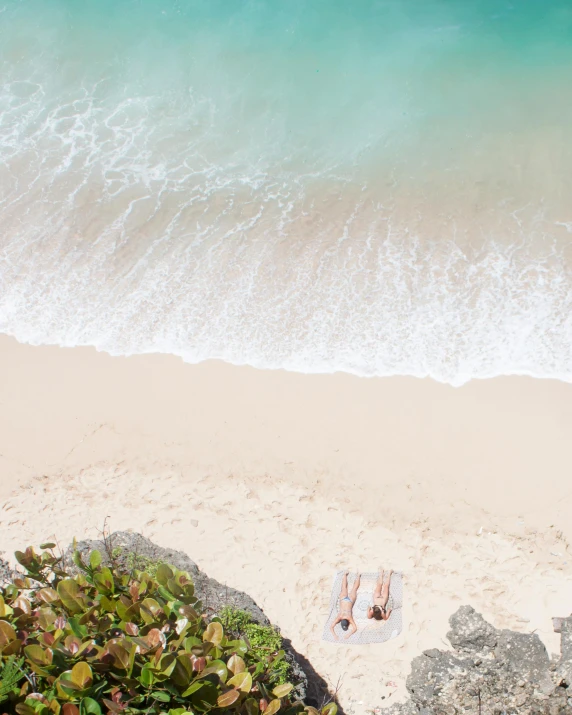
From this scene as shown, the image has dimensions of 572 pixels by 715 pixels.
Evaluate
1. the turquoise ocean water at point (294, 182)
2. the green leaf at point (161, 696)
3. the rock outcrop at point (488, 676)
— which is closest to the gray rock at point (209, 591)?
the rock outcrop at point (488, 676)

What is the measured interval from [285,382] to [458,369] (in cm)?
320

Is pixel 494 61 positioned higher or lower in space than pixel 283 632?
higher

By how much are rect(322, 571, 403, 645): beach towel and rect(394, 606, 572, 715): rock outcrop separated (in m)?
0.62

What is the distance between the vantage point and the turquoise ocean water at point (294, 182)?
1309 cm

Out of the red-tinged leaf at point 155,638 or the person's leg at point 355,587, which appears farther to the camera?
the person's leg at point 355,587

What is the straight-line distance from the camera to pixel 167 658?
429 centimetres

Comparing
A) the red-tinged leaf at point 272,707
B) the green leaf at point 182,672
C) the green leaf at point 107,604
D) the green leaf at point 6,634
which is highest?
the green leaf at point 107,604

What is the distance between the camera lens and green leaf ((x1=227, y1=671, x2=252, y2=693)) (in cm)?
442

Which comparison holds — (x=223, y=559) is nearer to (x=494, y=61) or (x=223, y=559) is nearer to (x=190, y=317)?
(x=190, y=317)

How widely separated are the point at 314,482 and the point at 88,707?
6861mm

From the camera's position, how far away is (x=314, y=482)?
35.0 feet

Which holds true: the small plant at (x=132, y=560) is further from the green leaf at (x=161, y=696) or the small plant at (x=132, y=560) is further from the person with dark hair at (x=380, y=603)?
the green leaf at (x=161, y=696)

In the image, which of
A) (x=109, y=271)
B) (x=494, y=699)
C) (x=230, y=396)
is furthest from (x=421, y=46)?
(x=494, y=699)

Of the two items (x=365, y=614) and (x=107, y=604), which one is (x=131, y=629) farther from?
(x=365, y=614)
